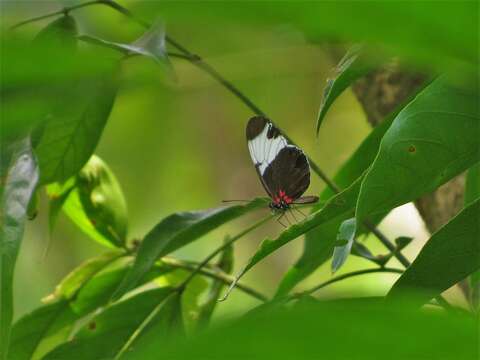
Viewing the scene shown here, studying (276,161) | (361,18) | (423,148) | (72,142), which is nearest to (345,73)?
(423,148)

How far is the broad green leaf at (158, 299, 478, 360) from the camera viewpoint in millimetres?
128

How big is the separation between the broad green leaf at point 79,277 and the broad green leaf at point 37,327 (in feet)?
0.05

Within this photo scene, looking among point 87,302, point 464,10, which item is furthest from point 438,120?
point 87,302

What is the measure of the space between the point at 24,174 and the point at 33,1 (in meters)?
0.40

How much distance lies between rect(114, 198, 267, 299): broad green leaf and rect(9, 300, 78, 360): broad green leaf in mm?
188

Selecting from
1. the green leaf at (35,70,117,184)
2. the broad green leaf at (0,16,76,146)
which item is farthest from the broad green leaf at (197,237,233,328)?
the broad green leaf at (0,16,76,146)

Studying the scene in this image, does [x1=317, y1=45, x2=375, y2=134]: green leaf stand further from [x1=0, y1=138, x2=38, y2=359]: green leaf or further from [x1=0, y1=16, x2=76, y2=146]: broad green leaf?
[x1=0, y1=16, x2=76, y2=146]: broad green leaf

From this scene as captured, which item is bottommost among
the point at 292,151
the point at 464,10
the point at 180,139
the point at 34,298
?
the point at 34,298

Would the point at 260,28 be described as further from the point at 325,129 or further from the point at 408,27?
the point at 325,129

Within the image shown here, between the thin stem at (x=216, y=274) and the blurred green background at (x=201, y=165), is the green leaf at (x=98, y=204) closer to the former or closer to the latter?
the thin stem at (x=216, y=274)

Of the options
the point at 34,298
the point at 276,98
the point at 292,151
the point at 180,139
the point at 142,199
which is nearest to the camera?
the point at 292,151

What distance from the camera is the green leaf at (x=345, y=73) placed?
1.91 ft

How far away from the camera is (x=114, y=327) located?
34.9 inches

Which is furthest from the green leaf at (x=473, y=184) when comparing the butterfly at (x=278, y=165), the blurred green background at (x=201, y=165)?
the blurred green background at (x=201, y=165)
